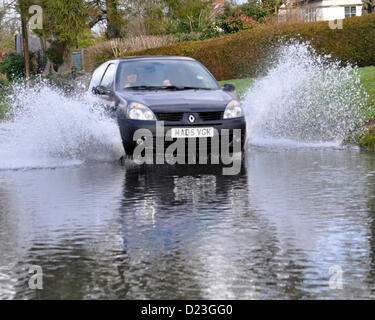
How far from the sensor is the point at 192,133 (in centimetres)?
1186

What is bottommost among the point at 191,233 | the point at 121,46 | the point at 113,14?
the point at 191,233

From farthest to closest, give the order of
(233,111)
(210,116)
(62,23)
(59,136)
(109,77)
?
(62,23) → (109,77) → (59,136) → (233,111) → (210,116)

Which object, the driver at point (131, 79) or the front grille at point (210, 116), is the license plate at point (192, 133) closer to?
the front grille at point (210, 116)

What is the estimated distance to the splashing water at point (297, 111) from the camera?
1595 centimetres

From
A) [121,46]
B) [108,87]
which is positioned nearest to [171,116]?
[108,87]

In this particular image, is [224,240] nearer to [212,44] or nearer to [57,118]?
[57,118]

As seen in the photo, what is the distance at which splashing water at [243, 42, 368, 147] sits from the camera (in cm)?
1595

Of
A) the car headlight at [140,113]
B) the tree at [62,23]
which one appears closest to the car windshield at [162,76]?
the car headlight at [140,113]

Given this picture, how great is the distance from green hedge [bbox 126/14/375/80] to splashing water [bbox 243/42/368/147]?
11348 millimetres

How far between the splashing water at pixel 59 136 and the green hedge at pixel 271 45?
1785 cm

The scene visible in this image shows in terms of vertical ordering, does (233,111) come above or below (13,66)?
above

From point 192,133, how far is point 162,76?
1.83 meters

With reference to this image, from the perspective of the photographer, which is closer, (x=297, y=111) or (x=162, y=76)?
(x=162, y=76)

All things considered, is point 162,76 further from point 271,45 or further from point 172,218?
point 271,45
